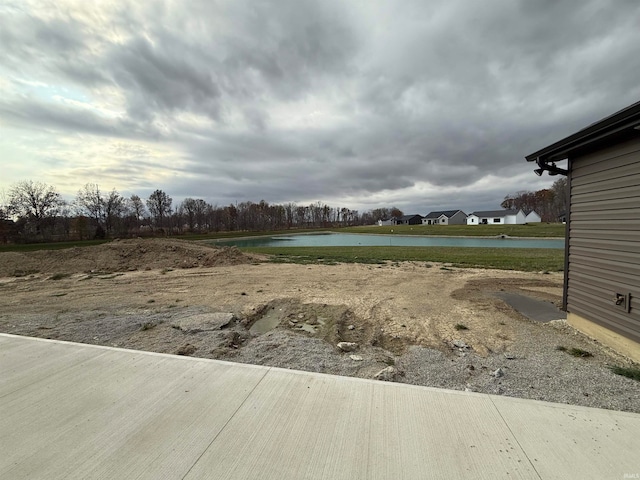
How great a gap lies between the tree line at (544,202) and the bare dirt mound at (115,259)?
80052 millimetres

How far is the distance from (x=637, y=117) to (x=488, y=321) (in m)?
3.40

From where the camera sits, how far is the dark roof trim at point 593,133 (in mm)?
3227

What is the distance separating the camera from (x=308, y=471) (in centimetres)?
170

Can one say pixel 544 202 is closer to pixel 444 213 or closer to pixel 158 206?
pixel 444 213

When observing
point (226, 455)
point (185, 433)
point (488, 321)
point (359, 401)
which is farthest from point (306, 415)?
point (488, 321)

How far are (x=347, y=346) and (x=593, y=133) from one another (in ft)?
14.4

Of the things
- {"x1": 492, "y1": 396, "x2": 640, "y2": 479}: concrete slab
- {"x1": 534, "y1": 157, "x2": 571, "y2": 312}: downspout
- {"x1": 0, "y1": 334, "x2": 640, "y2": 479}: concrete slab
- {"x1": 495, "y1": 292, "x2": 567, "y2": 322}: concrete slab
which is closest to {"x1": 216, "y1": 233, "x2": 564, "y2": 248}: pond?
{"x1": 495, "y1": 292, "x2": 567, "y2": 322}: concrete slab

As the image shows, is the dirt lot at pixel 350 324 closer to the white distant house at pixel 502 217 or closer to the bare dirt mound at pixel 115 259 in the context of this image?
the bare dirt mound at pixel 115 259

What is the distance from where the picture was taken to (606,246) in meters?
3.96

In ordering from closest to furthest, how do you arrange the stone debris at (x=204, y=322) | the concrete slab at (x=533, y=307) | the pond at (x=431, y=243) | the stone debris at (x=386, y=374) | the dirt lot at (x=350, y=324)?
the stone debris at (x=386, y=374) → the dirt lot at (x=350, y=324) → the stone debris at (x=204, y=322) → the concrete slab at (x=533, y=307) → the pond at (x=431, y=243)

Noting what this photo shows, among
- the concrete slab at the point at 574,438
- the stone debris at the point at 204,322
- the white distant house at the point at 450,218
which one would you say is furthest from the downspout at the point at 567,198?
the white distant house at the point at 450,218

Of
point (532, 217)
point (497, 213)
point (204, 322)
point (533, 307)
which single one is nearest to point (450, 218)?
point (497, 213)

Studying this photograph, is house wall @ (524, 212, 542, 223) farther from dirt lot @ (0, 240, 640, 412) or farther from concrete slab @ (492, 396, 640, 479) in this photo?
concrete slab @ (492, 396, 640, 479)

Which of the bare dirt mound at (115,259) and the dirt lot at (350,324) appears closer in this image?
the dirt lot at (350,324)
